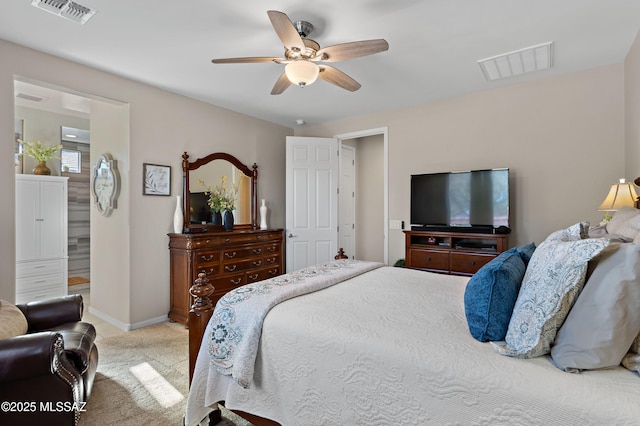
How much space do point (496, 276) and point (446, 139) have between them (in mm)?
3112

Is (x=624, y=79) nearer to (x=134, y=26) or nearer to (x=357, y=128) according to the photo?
(x=357, y=128)

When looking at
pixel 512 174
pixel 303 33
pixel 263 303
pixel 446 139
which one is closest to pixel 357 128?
pixel 446 139

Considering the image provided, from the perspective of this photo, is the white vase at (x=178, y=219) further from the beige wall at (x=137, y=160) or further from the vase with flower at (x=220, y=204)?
the vase with flower at (x=220, y=204)

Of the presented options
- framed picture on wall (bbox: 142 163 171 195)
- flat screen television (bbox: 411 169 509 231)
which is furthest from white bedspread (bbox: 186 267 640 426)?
framed picture on wall (bbox: 142 163 171 195)

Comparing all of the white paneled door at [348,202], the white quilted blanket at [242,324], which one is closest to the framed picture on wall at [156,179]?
the white quilted blanket at [242,324]

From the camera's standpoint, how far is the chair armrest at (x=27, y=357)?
1.40 meters

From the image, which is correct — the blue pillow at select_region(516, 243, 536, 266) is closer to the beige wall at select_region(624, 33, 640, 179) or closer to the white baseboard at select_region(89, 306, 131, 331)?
the beige wall at select_region(624, 33, 640, 179)

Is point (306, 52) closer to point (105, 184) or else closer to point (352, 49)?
point (352, 49)

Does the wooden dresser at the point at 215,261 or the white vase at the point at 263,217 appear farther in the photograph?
the white vase at the point at 263,217

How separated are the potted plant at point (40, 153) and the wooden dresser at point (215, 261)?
7.84ft

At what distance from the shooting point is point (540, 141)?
11.2 feet

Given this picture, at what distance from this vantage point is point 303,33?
2408mm

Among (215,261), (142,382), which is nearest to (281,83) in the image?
(215,261)

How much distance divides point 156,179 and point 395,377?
11.1 feet
